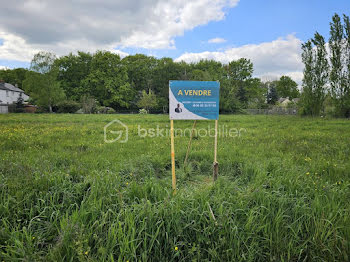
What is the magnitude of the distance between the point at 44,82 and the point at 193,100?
152 ft

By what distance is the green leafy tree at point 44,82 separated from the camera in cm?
3962

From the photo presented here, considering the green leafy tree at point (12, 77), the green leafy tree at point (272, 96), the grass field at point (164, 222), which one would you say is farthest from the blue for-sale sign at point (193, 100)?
the green leafy tree at point (12, 77)

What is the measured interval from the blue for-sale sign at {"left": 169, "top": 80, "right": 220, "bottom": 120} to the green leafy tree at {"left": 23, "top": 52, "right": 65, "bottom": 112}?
4453 cm

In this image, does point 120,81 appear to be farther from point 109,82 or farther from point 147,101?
point 147,101

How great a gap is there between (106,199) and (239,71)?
2288 inches

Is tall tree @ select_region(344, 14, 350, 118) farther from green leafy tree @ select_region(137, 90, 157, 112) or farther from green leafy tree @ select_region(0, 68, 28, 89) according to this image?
green leafy tree @ select_region(0, 68, 28, 89)

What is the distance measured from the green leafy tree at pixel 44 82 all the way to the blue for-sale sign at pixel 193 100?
44.5 meters

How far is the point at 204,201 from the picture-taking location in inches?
116

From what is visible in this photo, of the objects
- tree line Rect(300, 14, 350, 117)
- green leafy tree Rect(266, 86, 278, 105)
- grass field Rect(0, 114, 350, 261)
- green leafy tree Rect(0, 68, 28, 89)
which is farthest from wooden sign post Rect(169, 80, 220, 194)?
green leafy tree Rect(0, 68, 28, 89)

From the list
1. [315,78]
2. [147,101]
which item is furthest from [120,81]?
[315,78]

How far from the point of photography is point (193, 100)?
3949 millimetres

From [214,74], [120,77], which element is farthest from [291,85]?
[120,77]

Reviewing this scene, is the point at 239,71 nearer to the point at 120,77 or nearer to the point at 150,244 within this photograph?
the point at 120,77

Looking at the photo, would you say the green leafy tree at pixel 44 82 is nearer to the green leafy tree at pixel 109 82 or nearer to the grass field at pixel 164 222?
the green leafy tree at pixel 109 82
